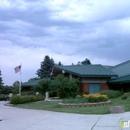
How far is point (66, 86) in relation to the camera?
103 ft

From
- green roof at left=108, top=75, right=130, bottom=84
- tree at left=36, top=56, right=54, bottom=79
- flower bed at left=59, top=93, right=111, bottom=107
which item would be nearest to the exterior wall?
green roof at left=108, top=75, right=130, bottom=84

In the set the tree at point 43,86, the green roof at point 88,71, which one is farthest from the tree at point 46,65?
the green roof at point 88,71

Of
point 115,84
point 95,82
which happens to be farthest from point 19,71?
point 115,84

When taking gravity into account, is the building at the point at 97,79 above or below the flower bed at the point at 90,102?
above

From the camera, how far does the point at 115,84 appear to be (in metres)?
33.6

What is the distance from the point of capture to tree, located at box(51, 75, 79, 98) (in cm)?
3130

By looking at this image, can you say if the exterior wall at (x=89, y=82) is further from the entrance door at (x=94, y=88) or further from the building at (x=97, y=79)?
the entrance door at (x=94, y=88)

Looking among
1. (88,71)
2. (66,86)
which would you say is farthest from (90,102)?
(88,71)

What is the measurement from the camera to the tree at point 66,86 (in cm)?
3130

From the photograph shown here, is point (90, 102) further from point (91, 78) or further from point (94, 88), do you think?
point (94, 88)

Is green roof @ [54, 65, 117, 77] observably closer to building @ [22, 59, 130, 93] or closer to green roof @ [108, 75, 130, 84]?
building @ [22, 59, 130, 93]

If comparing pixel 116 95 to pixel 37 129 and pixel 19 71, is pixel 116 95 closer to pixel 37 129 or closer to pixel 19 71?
pixel 19 71

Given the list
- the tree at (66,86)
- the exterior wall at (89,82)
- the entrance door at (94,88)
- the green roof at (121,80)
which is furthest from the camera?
the entrance door at (94,88)

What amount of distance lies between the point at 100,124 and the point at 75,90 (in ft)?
71.0
